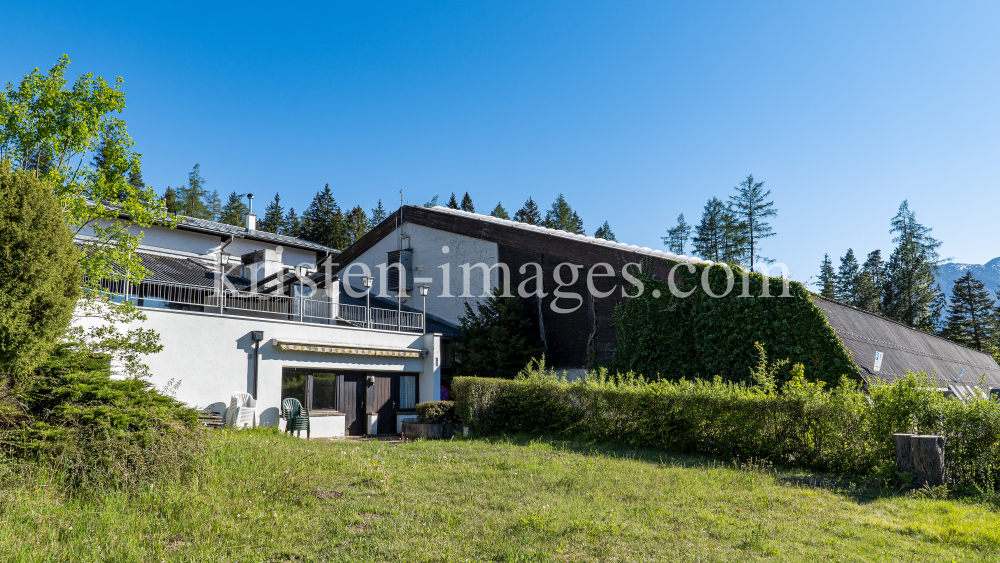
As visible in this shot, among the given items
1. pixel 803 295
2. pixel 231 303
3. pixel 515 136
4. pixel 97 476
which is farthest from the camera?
pixel 515 136

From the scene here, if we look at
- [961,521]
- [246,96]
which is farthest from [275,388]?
[961,521]

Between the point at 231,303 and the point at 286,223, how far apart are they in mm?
46199

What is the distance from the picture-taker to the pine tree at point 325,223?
4928 cm

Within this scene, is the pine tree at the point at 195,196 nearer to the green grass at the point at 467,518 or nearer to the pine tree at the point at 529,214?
the pine tree at the point at 529,214

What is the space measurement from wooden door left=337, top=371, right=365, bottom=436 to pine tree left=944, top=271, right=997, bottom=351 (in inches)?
1917

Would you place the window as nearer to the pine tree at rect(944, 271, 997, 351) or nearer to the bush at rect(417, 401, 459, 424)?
the bush at rect(417, 401, 459, 424)

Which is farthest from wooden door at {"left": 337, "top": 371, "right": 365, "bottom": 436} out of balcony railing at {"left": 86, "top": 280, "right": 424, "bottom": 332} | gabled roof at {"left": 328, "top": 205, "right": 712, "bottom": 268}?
gabled roof at {"left": 328, "top": 205, "right": 712, "bottom": 268}

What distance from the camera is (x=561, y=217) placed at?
5834cm

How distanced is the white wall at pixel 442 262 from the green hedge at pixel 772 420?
26.7 feet

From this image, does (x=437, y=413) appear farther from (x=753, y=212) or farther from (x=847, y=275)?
(x=847, y=275)

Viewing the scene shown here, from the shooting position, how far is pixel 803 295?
14.5 m

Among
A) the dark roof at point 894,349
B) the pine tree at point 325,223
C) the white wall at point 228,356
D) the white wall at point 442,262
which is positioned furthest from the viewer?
the pine tree at point 325,223

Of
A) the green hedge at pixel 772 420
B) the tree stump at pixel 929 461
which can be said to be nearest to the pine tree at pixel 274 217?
the green hedge at pixel 772 420

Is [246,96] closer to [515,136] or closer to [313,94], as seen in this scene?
[313,94]
